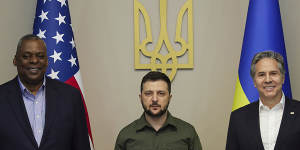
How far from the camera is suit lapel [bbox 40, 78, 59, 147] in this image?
7.16 feet

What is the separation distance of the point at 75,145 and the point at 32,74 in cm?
49

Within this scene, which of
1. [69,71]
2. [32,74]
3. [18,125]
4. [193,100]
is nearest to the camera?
[18,125]

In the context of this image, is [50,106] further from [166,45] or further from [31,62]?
[166,45]

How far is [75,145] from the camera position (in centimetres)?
234

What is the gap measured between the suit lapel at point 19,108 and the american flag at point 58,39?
38.1 inches

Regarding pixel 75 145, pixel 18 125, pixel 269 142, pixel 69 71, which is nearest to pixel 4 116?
pixel 18 125

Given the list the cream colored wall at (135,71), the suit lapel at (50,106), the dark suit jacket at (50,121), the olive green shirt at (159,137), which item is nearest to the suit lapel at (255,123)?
the olive green shirt at (159,137)

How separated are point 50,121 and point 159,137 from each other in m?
0.75

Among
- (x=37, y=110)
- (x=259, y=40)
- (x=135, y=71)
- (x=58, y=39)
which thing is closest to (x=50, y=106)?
(x=37, y=110)

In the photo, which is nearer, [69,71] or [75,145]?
[75,145]

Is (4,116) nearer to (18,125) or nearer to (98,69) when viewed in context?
(18,125)

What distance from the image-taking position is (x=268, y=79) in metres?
2.24

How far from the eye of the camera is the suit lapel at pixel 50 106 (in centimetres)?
218

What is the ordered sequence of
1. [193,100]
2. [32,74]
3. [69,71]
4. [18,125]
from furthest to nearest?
1. [193,100]
2. [69,71]
3. [32,74]
4. [18,125]
